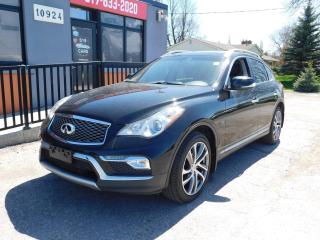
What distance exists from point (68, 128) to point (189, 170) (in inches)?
52.0

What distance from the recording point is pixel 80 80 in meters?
7.26

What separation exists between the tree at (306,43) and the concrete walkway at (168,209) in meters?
28.1

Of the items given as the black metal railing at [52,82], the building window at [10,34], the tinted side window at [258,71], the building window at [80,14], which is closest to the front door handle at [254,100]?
the tinted side window at [258,71]

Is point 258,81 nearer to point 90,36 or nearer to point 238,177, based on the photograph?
point 238,177

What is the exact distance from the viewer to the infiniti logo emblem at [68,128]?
10.7 feet

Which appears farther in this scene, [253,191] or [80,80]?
[80,80]

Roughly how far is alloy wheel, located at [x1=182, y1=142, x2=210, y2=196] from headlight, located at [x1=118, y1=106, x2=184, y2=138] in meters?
0.46

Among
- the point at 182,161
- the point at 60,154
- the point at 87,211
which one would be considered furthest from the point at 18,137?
the point at 182,161

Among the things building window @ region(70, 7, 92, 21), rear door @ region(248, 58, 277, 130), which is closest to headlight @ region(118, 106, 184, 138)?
rear door @ region(248, 58, 277, 130)

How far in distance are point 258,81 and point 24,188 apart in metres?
3.75

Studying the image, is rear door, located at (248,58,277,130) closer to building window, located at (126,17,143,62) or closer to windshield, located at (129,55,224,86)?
windshield, located at (129,55,224,86)

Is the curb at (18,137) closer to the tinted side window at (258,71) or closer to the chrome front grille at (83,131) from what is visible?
the chrome front grille at (83,131)

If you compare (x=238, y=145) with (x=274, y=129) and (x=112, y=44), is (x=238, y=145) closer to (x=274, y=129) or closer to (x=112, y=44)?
(x=274, y=129)

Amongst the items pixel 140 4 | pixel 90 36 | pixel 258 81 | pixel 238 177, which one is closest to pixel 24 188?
pixel 238 177
